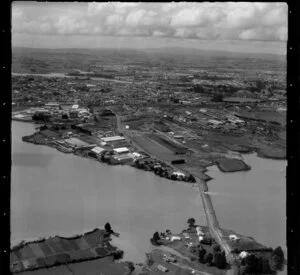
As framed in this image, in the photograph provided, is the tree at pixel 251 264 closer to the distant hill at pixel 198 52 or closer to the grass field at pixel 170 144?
the grass field at pixel 170 144

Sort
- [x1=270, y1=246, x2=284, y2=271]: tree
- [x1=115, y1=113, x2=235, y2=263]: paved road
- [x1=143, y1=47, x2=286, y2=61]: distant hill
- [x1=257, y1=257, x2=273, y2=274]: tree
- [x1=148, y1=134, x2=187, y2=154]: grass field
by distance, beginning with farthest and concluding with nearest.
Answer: [x1=148, y1=134, x2=187, y2=154]: grass field → [x1=115, y1=113, x2=235, y2=263]: paved road → [x1=143, y1=47, x2=286, y2=61]: distant hill → [x1=257, y1=257, x2=273, y2=274]: tree → [x1=270, y1=246, x2=284, y2=271]: tree

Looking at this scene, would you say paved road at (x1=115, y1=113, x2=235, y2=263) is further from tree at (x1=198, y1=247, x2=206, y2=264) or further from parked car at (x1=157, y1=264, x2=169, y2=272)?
parked car at (x1=157, y1=264, x2=169, y2=272)

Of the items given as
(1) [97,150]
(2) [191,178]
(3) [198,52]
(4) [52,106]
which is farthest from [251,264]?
(4) [52,106]

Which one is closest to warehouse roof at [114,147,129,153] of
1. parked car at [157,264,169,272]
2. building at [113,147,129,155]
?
building at [113,147,129,155]

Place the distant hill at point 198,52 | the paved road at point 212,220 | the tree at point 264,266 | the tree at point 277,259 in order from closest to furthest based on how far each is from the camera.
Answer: the tree at point 277,259
the tree at point 264,266
the distant hill at point 198,52
the paved road at point 212,220

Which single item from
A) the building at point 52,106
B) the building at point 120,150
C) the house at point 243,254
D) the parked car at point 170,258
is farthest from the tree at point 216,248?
the building at point 52,106

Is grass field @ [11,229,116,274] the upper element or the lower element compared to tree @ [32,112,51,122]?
lower

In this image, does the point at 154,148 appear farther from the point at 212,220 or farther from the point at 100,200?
the point at 212,220
